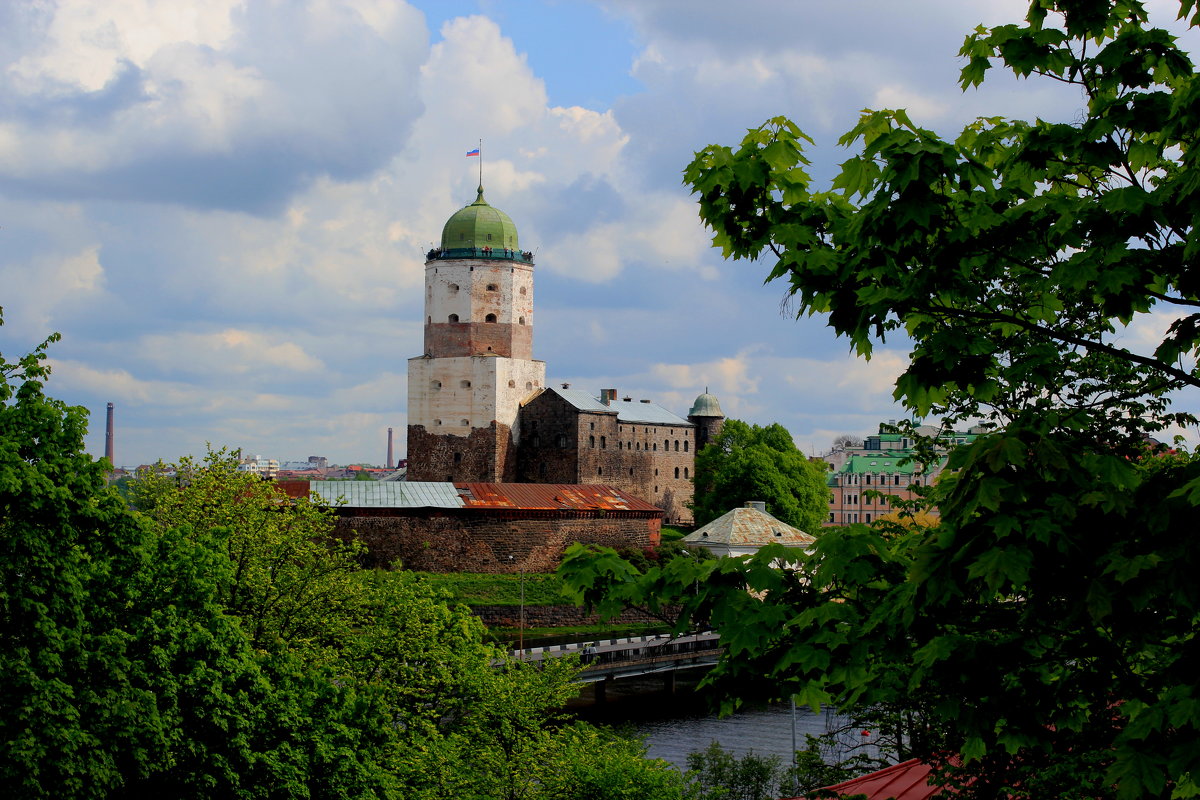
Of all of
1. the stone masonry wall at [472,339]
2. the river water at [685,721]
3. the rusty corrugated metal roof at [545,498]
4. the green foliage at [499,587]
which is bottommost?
the river water at [685,721]

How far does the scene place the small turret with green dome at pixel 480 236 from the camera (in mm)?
76875

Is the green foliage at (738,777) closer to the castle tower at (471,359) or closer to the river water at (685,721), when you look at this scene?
the river water at (685,721)

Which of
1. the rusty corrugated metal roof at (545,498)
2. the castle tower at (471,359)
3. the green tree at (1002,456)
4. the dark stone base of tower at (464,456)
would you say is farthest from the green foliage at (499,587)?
the green tree at (1002,456)

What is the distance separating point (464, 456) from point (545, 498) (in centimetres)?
1253

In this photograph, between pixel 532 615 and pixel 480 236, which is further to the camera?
pixel 480 236

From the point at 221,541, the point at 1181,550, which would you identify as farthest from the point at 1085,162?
the point at 221,541

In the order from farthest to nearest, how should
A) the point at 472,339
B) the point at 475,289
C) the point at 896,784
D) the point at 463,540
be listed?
the point at 475,289, the point at 472,339, the point at 463,540, the point at 896,784

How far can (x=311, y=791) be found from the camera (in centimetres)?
1886

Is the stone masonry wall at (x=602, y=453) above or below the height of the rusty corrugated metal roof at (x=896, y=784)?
above

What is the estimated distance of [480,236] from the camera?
7719 centimetres

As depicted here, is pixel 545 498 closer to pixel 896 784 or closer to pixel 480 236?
pixel 480 236

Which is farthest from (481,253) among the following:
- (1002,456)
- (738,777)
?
(1002,456)

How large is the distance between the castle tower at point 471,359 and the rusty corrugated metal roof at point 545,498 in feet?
30.5

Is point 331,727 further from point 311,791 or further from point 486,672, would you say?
point 486,672
